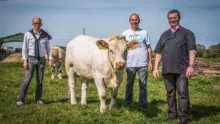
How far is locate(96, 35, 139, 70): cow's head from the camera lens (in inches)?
285

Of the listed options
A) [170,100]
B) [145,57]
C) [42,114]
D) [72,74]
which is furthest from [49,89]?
[170,100]

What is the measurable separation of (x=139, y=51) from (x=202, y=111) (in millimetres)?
2785

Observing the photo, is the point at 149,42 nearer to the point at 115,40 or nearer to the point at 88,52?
the point at 115,40

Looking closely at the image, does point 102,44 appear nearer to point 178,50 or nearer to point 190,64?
point 178,50

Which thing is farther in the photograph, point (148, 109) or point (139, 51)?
point (148, 109)

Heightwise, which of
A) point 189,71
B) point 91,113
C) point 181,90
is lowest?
point 91,113

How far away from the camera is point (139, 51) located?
836 cm

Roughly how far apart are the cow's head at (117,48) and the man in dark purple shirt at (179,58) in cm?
107

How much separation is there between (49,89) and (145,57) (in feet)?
20.4

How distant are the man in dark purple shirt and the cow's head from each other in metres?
1.07

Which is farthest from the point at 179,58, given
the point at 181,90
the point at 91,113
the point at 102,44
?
the point at 91,113

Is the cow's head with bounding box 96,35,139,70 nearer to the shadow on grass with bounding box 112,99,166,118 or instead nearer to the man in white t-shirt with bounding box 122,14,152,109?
the man in white t-shirt with bounding box 122,14,152,109

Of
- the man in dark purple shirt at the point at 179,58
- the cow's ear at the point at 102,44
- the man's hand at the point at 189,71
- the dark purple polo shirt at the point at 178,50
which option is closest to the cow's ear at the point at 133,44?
the cow's ear at the point at 102,44

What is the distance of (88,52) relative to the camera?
8773 mm
